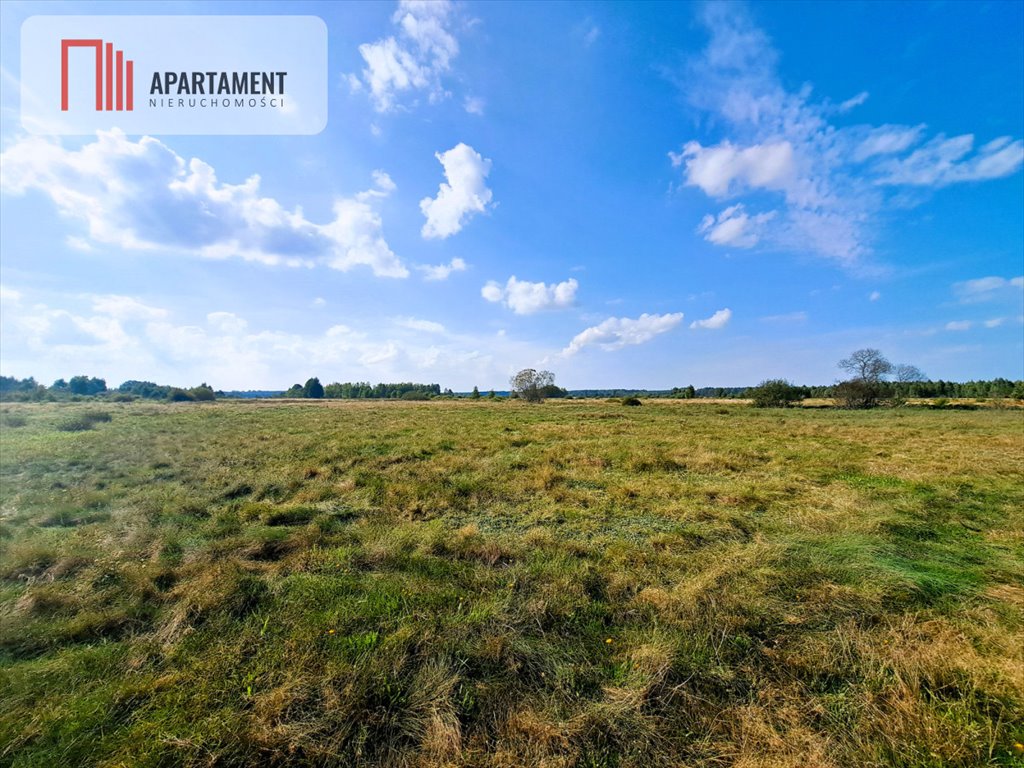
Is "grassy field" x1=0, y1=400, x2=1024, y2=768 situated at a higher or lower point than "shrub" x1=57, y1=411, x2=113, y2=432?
lower

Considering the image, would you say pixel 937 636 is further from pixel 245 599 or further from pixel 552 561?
pixel 245 599

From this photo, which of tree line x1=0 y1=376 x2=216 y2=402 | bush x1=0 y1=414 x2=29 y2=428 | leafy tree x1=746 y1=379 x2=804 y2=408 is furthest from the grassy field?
tree line x1=0 y1=376 x2=216 y2=402

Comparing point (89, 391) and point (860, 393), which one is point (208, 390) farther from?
point (860, 393)

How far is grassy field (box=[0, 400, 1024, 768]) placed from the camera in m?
2.99

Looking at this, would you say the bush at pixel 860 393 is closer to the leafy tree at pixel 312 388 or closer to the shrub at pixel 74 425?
the shrub at pixel 74 425

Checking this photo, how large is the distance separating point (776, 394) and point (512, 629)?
7313 centimetres

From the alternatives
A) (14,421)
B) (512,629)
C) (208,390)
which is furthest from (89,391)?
(512,629)

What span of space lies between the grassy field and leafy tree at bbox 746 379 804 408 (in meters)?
62.7

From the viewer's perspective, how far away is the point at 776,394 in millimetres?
62844

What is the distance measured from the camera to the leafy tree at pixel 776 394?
62584 mm

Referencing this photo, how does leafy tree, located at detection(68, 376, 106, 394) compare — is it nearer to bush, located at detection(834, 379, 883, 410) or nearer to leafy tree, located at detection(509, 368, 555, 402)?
leafy tree, located at detection(509, 368, 555, 402)

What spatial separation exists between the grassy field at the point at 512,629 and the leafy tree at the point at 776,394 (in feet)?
206

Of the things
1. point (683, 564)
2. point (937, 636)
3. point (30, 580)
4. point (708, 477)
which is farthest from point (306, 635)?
point (708, 477)

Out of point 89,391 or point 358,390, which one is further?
point 358,390
